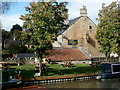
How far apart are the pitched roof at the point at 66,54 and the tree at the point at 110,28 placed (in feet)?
18.8

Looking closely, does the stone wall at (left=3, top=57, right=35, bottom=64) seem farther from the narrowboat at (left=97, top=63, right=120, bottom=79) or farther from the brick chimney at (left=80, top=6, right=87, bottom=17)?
the brick chimney at (left=80, top=6, right=87, bottom=17)

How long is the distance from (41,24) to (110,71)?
1257 centimetres

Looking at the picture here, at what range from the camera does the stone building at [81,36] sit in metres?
43.7

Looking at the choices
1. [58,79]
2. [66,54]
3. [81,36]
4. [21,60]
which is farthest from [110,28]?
[21,60]

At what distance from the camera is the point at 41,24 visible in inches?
928

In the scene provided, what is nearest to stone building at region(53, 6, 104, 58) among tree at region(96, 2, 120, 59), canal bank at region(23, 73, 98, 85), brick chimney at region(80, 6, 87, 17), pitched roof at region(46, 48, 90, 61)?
brick chimney at region(80, 6, 87, 17)

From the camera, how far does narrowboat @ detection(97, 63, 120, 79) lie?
26.7 m

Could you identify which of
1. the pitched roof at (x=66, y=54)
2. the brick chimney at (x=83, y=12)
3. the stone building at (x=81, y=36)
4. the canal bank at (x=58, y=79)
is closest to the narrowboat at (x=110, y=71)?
the canal bank at (x=58, y=79)

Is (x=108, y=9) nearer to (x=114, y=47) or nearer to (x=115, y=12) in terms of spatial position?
(x=115, y=12)

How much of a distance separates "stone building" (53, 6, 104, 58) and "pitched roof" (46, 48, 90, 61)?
233cm

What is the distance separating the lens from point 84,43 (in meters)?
45.8

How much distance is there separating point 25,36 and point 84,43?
24.3 meters

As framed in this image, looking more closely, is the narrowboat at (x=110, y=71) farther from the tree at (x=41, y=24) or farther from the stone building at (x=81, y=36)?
the stone building at (x=81, y=36)

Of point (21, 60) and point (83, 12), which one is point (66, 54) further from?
point (83, 12)
